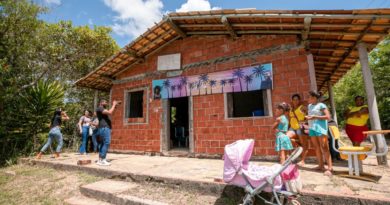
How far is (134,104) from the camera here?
8930 millimetres

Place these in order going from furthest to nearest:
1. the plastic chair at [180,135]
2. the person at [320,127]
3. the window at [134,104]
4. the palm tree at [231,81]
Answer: the plastic chair at [180,135] < the window at [134,104] < the palm tree at [231,81] < the person at [320,127]

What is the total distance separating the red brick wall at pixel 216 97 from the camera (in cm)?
527

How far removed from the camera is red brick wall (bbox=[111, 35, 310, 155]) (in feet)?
17.3

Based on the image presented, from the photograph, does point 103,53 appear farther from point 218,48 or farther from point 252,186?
point 252,186

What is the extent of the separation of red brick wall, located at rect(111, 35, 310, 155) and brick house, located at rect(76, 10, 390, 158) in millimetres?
25

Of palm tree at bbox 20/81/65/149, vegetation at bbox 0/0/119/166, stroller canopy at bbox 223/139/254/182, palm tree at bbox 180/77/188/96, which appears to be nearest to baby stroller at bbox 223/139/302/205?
stroller canopy at bbox 223/139/254/182

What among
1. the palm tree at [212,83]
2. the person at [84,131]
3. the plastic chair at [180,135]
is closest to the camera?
the palm tree at [212,83]

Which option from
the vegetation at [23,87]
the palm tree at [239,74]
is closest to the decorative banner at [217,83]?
the palm tree at [239,74]

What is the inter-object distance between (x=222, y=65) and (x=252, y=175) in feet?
13.8

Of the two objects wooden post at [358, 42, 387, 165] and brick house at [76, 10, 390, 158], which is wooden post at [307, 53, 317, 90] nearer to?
brick house at [76, 10, 390, 158]

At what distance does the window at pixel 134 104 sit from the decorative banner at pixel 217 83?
1540 mm

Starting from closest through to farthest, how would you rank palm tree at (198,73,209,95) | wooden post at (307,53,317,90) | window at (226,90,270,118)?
wooden post at (307,53,317,90) → palm tree at (198,73,209,95) → window at (226,90,270,118)

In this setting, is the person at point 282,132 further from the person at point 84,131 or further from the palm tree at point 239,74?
the person at point 84,131

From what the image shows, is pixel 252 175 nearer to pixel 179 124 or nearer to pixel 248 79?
pixel 248 79
